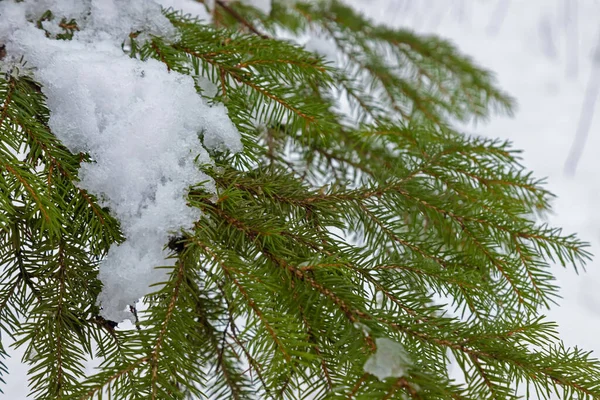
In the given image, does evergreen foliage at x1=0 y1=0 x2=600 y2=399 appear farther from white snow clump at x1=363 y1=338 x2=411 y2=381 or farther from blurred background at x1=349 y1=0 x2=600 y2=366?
A: blurred background at x1=349 y1=0 x2=600 y2=366

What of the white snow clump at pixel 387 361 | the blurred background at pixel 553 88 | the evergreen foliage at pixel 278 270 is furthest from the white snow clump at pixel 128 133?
the blurred background at pixel 553 88

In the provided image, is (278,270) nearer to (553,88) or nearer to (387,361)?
(387,361)

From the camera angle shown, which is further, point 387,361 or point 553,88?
point 553,88

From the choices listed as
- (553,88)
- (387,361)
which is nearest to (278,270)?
(387,361)

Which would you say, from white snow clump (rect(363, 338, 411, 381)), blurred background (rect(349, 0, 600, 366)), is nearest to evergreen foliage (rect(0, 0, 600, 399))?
white snow clump (rect(363, 338, 411, 381))

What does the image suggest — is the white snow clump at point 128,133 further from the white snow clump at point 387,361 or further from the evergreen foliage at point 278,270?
the white snow clump at point 387,361

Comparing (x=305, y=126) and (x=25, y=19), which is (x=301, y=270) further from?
→ (x=25, y=19)
